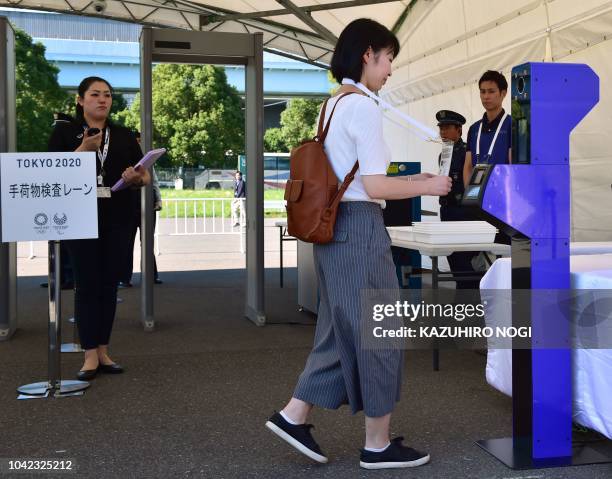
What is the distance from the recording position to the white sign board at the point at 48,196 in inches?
158

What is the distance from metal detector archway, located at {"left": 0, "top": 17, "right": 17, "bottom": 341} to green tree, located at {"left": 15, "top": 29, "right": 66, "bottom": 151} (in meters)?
18.7

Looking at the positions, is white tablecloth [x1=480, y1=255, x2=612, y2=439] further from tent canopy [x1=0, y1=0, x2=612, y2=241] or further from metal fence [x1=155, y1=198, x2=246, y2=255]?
metal fence [x1=155, y1=198, x2=246, y2=255]

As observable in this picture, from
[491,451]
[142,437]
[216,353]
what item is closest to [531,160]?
[491,451]

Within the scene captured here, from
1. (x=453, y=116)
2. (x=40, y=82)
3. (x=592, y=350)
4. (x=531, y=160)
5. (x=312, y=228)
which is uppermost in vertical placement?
(x=40, y=82)

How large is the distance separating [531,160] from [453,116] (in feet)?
10.5

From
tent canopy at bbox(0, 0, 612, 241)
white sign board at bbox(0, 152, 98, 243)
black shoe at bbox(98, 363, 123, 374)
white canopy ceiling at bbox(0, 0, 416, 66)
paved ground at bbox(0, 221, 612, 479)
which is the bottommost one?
paved ground at bbox(0, 221, 612, 479)

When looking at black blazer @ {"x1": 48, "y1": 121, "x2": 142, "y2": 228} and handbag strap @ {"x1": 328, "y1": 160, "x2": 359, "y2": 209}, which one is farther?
black blazer @ {"x1": 48, "y1": 121, "x2": 142, "y2": 228}

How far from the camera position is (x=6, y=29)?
587cm

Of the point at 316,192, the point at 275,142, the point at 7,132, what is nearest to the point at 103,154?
the point at 7,132

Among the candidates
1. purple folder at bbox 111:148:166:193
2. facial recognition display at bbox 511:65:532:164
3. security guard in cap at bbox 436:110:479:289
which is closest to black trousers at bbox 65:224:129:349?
purple folder at bbox 111:148:166:193

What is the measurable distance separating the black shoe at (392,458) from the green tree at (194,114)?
27.7 m

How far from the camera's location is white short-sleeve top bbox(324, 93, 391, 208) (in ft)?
9.32

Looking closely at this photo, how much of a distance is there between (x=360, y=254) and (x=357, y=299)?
0.17 meters

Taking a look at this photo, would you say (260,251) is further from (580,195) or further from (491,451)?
(491,451)
